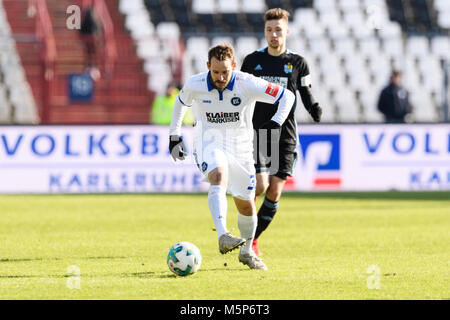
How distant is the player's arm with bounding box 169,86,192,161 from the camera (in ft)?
28.0

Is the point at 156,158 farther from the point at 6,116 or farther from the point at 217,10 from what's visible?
the point at 217,10

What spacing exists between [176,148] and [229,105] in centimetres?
60

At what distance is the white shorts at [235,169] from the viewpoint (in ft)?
27.5

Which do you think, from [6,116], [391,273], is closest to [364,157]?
[6,116]

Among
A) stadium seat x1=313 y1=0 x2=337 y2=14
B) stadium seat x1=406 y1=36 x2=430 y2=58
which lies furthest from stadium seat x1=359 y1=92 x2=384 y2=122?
stadium seat x1=313 y1=0 x2=337 y2=14

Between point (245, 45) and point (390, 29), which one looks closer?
point (245, 45)

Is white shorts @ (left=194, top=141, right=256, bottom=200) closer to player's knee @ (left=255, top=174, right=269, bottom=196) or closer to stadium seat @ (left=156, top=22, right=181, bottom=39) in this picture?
player's knee @ (left=255, top=174, right=269, bottom=196)

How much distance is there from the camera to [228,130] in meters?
8.51

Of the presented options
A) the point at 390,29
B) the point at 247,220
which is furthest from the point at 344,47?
the point at 247,220

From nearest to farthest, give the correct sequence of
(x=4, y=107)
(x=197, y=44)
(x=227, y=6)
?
(x=4, y=107) < (x=197, y=44) < (x=227, y=6)

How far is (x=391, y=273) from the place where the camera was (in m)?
8.16

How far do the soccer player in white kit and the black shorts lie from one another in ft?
2.61

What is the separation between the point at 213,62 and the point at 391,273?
2.30 meters

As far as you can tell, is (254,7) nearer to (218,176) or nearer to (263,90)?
(263,90)
